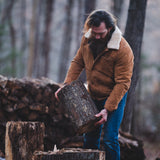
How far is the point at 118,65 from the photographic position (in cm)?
351

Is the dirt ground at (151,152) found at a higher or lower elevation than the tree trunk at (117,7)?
lower

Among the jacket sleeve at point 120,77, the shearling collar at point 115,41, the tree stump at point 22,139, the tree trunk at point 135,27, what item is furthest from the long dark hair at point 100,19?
the tree stump at point 22,139

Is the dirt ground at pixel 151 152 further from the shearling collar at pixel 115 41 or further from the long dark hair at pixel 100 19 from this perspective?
the long dark hair at pixel 100 19

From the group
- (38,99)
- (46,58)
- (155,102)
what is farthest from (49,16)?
(38,99)

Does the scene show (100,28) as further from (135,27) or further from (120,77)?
(135,27)

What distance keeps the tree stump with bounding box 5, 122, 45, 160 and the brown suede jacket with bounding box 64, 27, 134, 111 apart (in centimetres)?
108

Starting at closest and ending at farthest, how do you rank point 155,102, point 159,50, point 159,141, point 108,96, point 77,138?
point 108,96 → point 77,138 → point 159,141 → point 155,102 → point 159,50

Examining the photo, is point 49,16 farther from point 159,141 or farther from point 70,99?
point 70,99

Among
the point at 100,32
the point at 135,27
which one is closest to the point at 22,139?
the point at 100,32

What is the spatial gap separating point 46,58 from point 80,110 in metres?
12.1

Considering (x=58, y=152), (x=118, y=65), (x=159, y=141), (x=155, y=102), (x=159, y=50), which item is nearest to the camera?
(x=58, y=152)

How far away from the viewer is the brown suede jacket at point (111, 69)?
3.49 meters

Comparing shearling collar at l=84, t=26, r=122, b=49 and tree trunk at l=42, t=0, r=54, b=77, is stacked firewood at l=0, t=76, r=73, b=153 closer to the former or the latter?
shearling collar at l=84, t=26, r=122, b=49

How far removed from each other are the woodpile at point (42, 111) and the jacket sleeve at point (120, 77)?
73.8 inches
